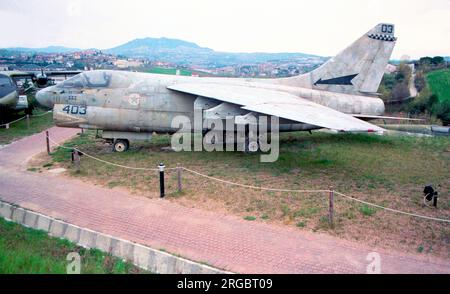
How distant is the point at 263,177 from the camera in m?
12.4

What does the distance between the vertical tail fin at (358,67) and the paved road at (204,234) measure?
426 inches

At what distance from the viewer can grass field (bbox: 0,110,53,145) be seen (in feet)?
63.2

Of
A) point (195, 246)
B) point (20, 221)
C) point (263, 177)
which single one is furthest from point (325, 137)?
point (20, 221)

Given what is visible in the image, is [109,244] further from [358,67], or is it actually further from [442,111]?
[442,111]

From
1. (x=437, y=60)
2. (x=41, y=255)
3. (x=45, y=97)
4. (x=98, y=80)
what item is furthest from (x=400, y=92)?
(x=41, y=255)

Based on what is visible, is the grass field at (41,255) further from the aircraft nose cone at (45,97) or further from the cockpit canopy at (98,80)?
the cockpit canopy at (98,80)

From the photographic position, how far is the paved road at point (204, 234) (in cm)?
692

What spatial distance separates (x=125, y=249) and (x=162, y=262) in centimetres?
95

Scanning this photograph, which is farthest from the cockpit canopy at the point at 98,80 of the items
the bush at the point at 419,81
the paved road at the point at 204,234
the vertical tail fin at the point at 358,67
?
the bush at the point at 419,81

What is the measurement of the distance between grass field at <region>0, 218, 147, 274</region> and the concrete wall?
181mm

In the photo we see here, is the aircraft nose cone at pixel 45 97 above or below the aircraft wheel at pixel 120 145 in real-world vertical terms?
above

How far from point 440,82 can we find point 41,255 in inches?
2175

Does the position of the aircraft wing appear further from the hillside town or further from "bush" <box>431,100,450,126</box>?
the hillside town

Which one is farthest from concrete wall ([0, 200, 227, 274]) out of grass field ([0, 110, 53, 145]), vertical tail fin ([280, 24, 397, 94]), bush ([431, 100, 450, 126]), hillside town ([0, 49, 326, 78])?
bush ([431, 100, 450, 126])
